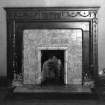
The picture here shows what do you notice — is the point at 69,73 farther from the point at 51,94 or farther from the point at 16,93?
the point at 16,93

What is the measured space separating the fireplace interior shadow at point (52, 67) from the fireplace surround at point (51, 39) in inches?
3.3

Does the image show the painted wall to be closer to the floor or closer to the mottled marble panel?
the mottled marble panel

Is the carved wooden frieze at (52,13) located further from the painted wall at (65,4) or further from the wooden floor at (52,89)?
the wooden floor at (52,89)

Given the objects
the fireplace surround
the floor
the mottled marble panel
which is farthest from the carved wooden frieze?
the floor

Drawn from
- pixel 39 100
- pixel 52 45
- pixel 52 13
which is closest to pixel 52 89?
pixel 39 100

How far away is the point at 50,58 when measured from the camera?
560 centimetres

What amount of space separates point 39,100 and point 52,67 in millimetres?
1374

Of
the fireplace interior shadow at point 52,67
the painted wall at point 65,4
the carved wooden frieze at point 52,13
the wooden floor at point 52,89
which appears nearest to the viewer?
the wooden floor at point 52,89

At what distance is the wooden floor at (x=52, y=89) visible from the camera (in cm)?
480

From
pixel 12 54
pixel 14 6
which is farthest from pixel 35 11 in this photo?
pixel 12 54

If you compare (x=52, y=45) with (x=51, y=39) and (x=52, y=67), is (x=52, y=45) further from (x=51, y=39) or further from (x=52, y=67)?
(x=52, y=67)

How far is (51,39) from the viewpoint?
5465 millimetres

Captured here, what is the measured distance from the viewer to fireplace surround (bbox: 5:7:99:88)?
17.6 feet

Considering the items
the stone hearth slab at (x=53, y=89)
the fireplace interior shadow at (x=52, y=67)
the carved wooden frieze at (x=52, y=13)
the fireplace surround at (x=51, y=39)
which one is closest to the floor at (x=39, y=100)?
the stone hearth slab at (x=53, y=89)
